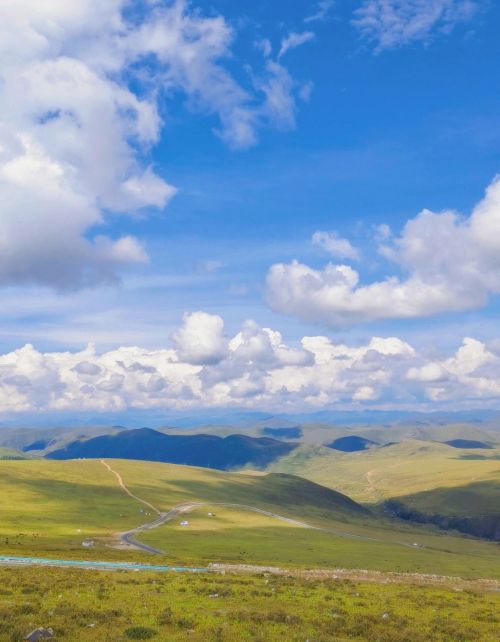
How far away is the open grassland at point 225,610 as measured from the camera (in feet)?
98.6

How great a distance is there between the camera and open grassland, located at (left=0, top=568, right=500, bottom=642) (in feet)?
98.6

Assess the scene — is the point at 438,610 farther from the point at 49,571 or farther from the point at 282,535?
the point at 282,535

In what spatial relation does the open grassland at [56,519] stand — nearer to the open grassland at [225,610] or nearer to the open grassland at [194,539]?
the open grassland at [194,539]

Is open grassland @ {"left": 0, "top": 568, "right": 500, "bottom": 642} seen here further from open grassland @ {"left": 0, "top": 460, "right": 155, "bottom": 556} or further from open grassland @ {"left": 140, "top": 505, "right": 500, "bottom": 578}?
open grassland @ {"left": 0, "top": 460, "right": 155, "bottom": 556}

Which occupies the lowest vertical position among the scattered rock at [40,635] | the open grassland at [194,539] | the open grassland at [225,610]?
the open grassland at [194,539]

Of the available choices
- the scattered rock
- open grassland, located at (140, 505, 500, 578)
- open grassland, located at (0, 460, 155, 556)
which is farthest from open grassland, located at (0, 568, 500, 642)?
open grassland, located at (0, 460, 155, 556)

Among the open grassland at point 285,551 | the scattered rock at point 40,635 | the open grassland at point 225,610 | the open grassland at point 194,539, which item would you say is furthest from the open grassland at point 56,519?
the scattered rock at point 40,635

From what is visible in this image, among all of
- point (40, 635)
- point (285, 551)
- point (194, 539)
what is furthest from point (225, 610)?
point (194, 539)

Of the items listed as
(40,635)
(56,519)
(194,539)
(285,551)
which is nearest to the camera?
(40,635)

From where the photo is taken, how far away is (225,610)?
37.4 meters

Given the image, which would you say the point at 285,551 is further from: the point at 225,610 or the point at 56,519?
the point at 225,610

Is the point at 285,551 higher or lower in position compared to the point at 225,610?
lower

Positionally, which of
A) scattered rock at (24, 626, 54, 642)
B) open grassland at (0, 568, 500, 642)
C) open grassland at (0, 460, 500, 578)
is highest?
scattered rock at (24, 626, 54, 642)

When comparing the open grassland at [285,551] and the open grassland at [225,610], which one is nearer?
the open grassland at [225,610]
